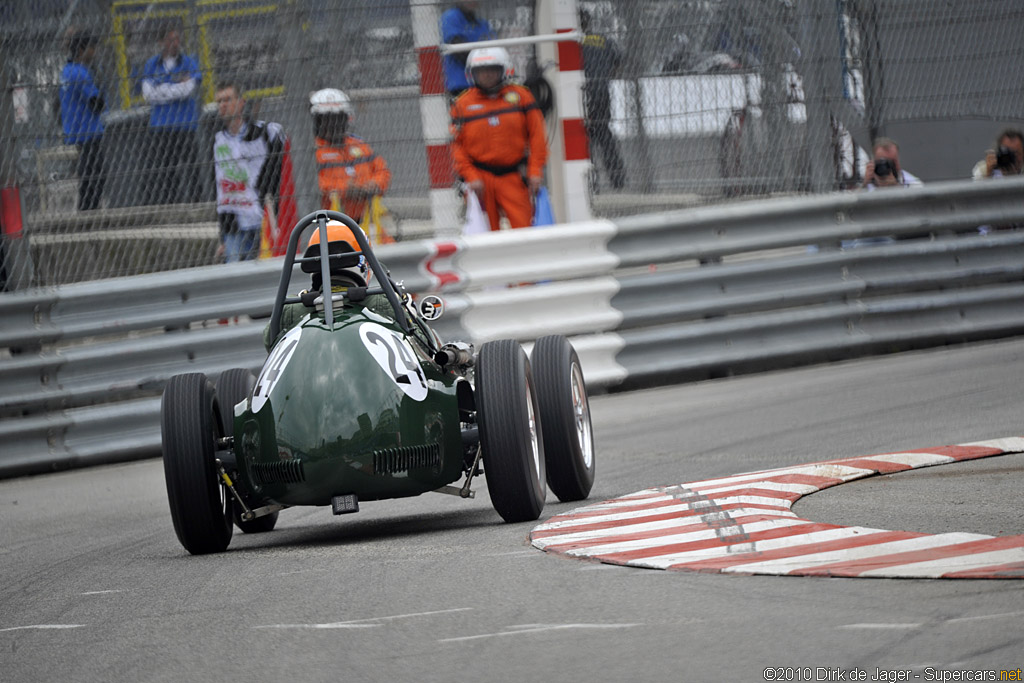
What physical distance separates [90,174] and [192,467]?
4.53 metres

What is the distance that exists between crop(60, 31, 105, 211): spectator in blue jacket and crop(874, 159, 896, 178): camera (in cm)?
571

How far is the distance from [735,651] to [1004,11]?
9327 mm

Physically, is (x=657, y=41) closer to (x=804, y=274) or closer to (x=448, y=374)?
(x=804, y=274)

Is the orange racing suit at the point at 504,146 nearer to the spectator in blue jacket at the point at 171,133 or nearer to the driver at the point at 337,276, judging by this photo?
the spectator in blue jacket at the point at 171,133

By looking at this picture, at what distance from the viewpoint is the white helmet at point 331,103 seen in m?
10.3

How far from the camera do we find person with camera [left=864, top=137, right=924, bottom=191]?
11.8m

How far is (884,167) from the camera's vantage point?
472 inches

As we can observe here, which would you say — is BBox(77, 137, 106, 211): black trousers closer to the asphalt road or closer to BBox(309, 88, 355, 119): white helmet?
BBox(309, 88, 355, 119): white helmet

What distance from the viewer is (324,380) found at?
584 centimetres

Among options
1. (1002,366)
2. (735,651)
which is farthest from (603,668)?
(1002,366)

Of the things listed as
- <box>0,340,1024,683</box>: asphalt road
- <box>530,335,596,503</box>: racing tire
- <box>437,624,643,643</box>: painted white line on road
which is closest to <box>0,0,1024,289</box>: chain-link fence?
<box>0,340,1024,683</box>: asphalt road

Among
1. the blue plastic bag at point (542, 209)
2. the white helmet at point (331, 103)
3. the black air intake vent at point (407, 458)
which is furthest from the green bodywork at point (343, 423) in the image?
the blue plastic bag at point (542, 209)

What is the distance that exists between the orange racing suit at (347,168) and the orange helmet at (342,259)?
3.48 m

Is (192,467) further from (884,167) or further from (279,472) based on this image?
(884,167)
